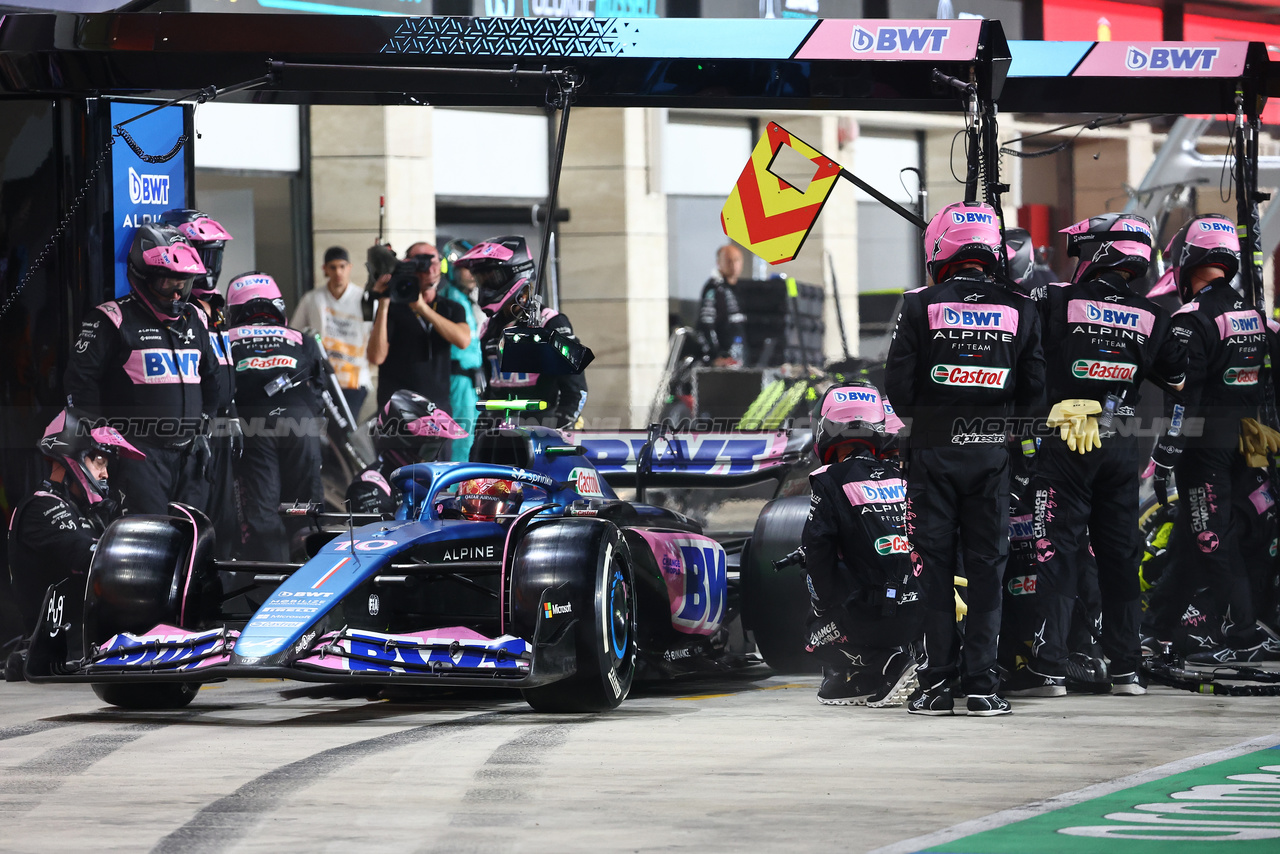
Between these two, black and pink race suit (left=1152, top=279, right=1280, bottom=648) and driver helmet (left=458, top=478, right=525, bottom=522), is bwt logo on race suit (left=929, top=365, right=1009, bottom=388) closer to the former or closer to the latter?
black and pink race suit (left=1152, top=279, right=1280, bottom=648)

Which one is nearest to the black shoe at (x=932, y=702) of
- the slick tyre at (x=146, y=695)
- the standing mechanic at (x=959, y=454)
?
the standing mechanic at (x=959, y=454)

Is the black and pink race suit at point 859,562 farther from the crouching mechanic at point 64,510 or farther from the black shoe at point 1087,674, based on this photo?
the crouching mechanic at point 64,510

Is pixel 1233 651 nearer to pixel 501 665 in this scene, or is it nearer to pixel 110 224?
pixel 501 665

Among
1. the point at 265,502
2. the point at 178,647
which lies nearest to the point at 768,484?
the point at 265,502

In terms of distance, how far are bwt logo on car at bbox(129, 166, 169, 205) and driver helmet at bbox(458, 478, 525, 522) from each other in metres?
2.88

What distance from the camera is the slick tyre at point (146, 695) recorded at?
25.6 ft

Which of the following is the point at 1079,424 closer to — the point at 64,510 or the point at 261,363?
the point at 64,510

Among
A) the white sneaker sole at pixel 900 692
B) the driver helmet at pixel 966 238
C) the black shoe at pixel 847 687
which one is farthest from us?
the black shoe at pixel 847 687

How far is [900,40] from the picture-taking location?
30.7ft

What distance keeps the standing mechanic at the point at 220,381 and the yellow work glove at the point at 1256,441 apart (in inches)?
212

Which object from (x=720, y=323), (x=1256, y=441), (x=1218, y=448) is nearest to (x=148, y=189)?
(x=1218, y=448)

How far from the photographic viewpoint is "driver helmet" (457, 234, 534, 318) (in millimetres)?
9547

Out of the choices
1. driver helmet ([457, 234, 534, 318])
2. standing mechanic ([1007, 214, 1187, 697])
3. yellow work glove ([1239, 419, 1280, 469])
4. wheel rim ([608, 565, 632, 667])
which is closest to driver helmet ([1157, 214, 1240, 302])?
yellow work glove ([1239, 419, 1280, 469])

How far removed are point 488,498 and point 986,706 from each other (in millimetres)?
2368
